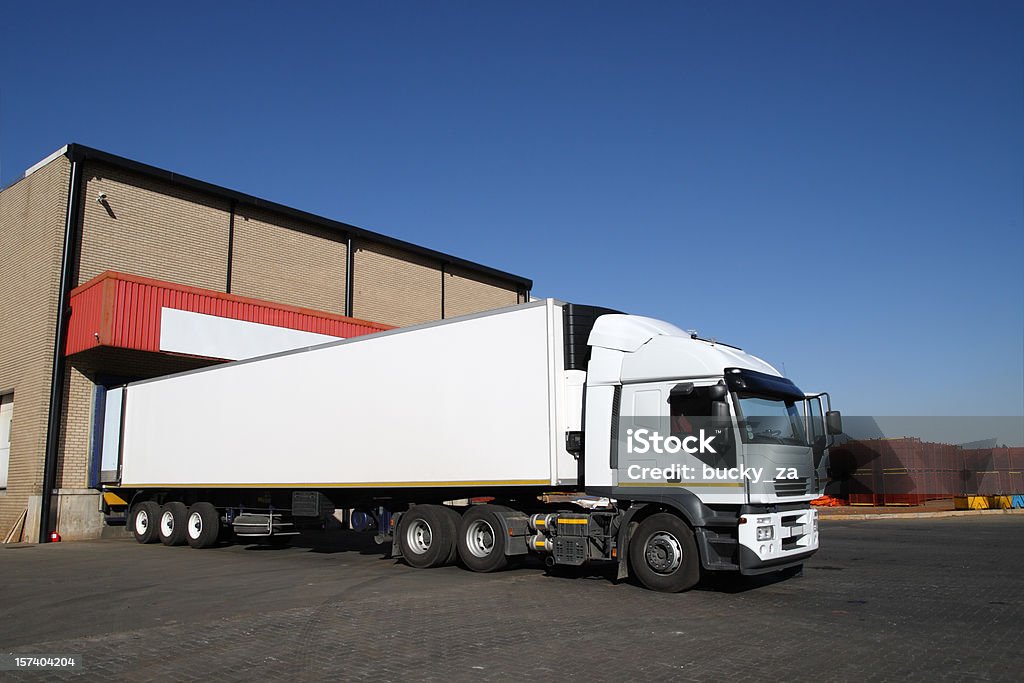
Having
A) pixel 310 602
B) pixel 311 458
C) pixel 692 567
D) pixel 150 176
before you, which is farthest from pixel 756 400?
pixel 150 176

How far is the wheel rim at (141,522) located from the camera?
19.5m

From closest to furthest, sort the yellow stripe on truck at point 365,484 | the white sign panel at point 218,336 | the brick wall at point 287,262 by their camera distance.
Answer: the yellow stripe on truck at point 365,484 < the white sign panel at point 218,336 < the brick wall at point 287,262

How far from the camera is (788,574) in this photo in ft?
41.1

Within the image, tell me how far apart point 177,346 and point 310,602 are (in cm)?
1307

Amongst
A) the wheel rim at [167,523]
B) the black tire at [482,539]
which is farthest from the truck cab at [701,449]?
the wheel rim at [167,523]

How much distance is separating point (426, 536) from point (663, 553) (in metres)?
4.48

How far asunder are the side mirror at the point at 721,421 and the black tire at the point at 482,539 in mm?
3762

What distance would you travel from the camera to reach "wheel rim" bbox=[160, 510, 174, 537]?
18.7m

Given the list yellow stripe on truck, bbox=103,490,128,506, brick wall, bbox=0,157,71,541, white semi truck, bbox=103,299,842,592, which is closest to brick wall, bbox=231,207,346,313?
brick wall, bbox=0,157,71,541

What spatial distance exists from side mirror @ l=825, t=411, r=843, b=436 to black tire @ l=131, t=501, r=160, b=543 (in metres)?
14.9

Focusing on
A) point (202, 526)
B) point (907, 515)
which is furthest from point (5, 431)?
point (907, 515)

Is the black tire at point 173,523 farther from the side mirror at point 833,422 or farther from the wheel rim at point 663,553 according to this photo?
the side mirror at point 833,422

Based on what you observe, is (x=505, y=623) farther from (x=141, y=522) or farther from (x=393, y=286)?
(x=393, y=286)

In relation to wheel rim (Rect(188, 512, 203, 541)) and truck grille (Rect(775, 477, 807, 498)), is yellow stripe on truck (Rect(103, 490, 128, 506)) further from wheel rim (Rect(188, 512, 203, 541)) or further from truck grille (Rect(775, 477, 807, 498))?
truck grille (Rect(775, 477, 807, 498))
